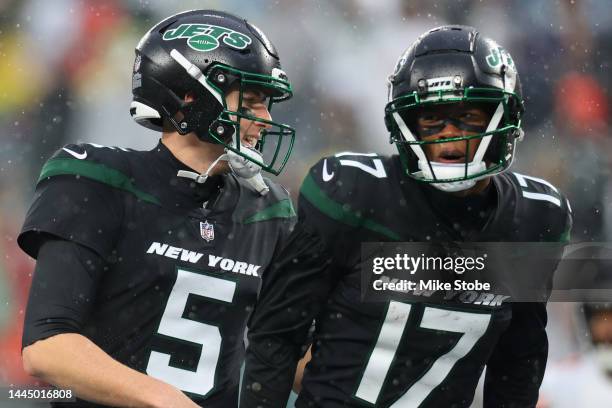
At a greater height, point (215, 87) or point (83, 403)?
point (215, 87)

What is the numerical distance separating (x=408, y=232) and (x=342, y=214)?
0.52ft

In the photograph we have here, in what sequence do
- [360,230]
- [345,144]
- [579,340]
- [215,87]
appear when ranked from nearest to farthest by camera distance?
1. [360,230]
2. [215,87]
3. [579,340]
4. [345,144]

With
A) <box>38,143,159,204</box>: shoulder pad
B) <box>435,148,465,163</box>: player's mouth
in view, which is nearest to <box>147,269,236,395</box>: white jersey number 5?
<box>38,143,159,204</box>: shoulder pad

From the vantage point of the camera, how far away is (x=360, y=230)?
2006mm

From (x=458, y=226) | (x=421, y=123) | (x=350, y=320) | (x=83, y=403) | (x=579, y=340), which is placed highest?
(x=421, y=123)

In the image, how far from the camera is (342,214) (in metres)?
2.00

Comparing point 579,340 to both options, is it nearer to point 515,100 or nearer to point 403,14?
point 515,100

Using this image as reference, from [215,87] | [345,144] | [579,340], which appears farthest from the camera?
[345,144]

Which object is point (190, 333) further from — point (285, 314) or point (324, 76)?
point (324, 76)

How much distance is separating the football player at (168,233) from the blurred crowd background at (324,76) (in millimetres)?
2603

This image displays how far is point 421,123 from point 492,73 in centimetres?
20

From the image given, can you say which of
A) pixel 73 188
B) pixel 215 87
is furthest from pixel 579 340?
pixel 73 188

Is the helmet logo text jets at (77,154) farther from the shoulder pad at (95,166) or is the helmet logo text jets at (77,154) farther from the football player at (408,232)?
the football player at (408,232)

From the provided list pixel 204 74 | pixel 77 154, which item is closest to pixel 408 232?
pixel 204 74
